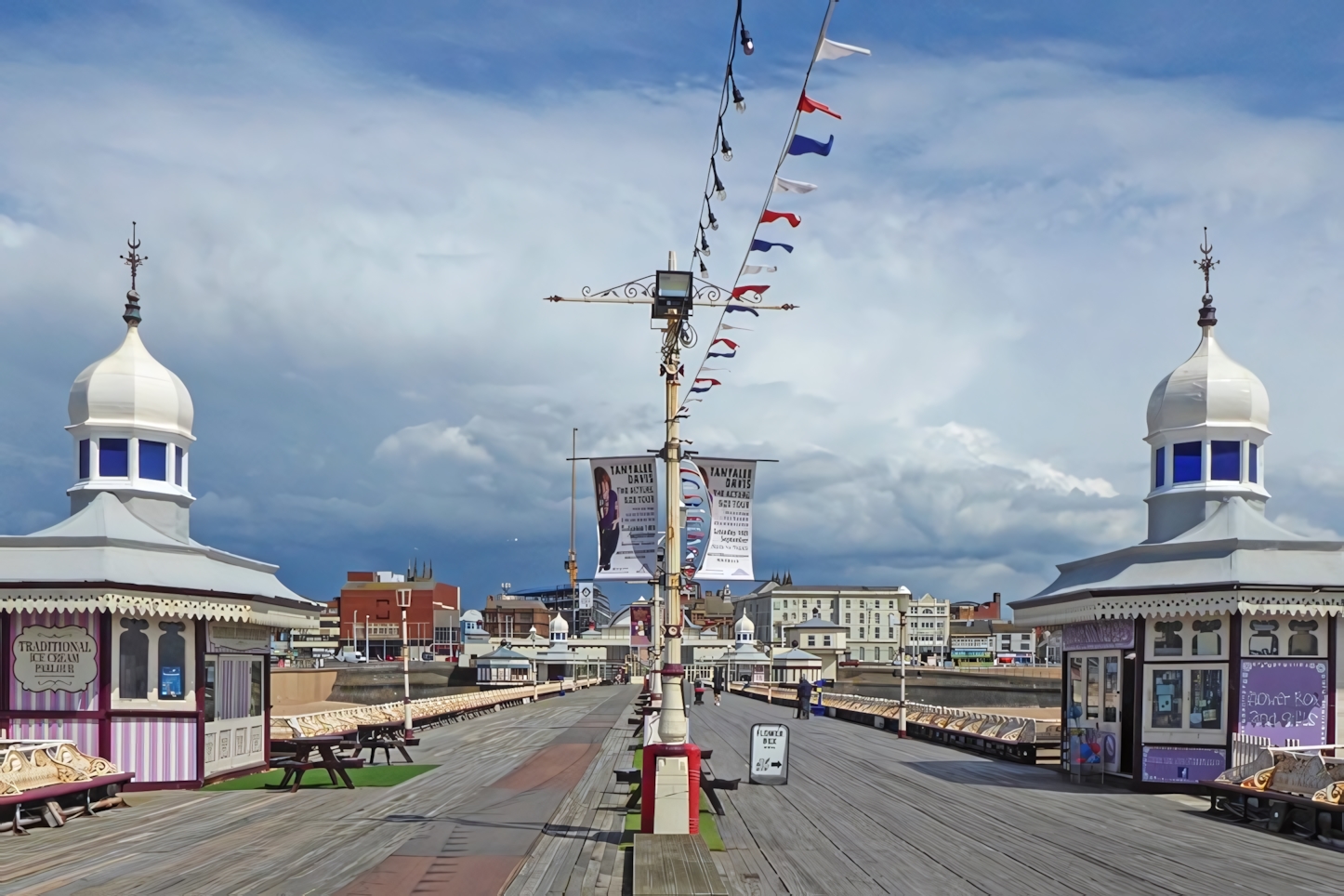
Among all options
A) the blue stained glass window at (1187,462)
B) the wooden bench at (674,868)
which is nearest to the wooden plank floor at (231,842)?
the wooden bench at (674,868)

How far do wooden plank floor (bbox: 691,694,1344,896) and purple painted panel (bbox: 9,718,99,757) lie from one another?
988 cm

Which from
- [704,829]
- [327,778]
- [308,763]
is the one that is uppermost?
[704,829]

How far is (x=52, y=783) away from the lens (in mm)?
17844

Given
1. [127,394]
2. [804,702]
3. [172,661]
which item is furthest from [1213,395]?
[804,702]

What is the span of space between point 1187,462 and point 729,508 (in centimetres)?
1200

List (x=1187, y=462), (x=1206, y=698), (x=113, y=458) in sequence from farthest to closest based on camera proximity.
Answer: (x=1187, y=462) < (x=113, y=458) < (x=1206, y=698)

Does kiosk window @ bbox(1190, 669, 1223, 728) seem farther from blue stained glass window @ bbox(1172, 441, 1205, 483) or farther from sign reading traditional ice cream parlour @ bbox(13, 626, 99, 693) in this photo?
sign reading traditional ice cream parlour @ bbox(13, 626, 99, 693)

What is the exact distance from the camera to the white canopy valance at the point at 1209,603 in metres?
21.0

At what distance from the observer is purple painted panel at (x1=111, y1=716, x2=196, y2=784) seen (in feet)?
68.7

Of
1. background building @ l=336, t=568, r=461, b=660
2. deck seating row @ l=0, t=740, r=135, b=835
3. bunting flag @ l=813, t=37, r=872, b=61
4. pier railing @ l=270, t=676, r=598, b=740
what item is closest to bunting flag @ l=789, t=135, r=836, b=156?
bunting flag @ l=813, t=37, r=872, b=61

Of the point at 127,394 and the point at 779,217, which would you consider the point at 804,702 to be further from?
the point at 779,217

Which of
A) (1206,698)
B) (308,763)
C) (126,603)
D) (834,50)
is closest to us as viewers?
(834,50)

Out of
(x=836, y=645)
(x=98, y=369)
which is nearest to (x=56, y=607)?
(x=98, y=369)

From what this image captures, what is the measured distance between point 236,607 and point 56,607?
2863 millimetres
